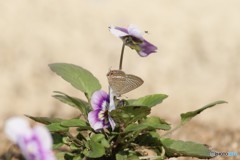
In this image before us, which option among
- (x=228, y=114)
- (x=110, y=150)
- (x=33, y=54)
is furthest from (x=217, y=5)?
(x=110, y=150)

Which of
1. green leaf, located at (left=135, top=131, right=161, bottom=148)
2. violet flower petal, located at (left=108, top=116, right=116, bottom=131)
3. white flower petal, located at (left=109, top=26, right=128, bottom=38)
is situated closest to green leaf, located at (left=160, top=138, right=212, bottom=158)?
green leaf, located at (left=135, top=131, right=161, bottom=148)

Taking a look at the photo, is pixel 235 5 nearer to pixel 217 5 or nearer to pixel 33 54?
pixel 217 5

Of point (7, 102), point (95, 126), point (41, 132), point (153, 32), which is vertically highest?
point (153, 32)

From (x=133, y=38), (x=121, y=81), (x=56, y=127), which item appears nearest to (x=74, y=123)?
(x=56, y=127)

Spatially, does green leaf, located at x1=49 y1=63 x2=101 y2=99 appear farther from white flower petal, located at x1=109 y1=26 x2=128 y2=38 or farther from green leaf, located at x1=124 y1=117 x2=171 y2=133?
white flower petal, located at x1=109 y1=26 x2=128 y2=38

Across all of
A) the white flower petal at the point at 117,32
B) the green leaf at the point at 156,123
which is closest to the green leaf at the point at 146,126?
the green leaf at the point at 156,123
